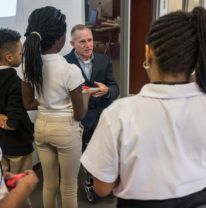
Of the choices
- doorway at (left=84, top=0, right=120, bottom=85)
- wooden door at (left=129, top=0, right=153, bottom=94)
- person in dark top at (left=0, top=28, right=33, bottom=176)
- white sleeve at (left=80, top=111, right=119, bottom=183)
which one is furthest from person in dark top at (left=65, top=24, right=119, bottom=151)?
doorway at (left=84, top=0, right=120, bottom=85)

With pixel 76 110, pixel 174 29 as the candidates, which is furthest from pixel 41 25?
pixel 174 29

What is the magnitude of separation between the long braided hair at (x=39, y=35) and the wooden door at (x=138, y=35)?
9.54 ft

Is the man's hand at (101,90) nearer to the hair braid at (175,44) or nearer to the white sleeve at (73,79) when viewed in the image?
the white sleeve at (73,79)

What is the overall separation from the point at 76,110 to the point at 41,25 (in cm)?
46

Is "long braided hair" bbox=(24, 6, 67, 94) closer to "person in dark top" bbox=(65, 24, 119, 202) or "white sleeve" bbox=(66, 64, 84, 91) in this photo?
"white sleeve" bbox=(66, 64, 84, 91)

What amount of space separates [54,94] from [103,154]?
2.43 feet

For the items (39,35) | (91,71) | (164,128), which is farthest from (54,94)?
(164,128)

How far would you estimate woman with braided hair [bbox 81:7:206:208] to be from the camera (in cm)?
98

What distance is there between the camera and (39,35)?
1599mm

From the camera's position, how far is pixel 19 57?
1.86 meters

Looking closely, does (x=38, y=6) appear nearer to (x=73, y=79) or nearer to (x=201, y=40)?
(x=73, y=79)

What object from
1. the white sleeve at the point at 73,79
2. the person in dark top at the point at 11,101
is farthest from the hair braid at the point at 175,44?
the person in dark top at the point at 11,101

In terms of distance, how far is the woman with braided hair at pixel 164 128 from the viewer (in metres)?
0.98

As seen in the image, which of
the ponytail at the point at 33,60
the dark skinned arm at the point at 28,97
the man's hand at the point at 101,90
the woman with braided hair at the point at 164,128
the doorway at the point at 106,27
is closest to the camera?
the woman with braided hair at the point at 164,128
